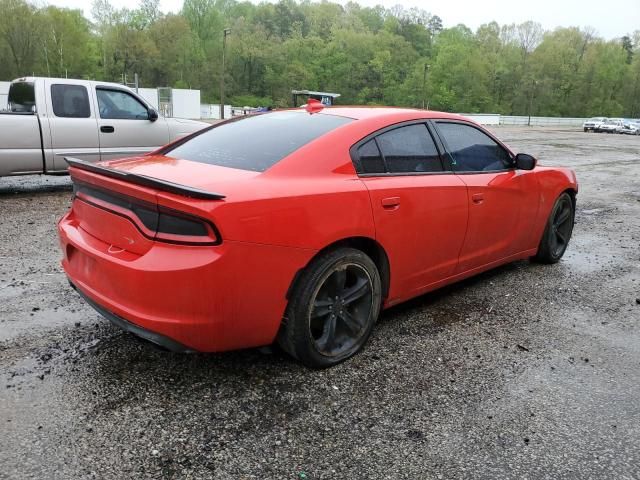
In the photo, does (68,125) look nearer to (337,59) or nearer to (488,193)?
(488,193)

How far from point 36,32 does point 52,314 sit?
81535mm

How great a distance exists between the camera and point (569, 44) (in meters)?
104

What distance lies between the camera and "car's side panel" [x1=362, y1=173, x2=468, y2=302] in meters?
3.27

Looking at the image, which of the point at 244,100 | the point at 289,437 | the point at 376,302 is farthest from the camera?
the point at 244,100

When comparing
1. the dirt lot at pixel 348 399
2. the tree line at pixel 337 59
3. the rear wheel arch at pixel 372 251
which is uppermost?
the tree line at pixel 337 59

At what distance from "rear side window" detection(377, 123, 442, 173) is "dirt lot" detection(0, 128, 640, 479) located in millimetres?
1108

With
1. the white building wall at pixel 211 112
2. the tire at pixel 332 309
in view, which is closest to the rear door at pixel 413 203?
the tire at pixel 332 309

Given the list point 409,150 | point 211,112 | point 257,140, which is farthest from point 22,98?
point 211,112

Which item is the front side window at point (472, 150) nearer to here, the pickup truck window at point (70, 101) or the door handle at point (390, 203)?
the door handle at point (390, 203)

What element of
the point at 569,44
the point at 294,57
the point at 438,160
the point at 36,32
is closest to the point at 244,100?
the point at 294,57

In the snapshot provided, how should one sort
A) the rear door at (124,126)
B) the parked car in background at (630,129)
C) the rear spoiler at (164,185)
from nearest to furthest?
the rear spoiler at (164,185)
the rear door at (124,126)
the parked car in background at (630,129)

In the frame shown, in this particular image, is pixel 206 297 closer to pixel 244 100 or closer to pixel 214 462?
pixel 214 462

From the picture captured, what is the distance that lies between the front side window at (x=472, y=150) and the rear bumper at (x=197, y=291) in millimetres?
1698

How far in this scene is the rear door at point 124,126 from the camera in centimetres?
873
